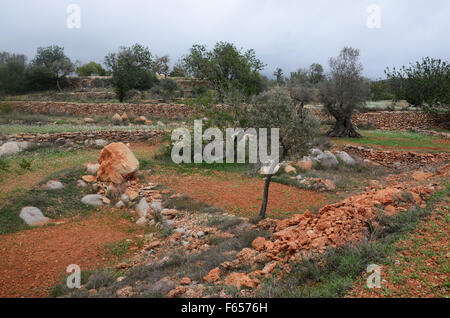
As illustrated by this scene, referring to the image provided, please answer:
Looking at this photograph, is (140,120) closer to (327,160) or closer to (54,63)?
(327,160)

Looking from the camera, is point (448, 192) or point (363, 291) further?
point (448, 192)

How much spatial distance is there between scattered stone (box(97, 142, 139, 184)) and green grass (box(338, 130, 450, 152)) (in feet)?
42.0

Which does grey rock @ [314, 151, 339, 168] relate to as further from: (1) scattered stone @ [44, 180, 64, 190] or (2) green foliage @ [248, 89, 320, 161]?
(1) scattered stone @ [44, 180, 64, 190]

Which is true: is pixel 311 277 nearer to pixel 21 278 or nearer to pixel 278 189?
pixel 21 278

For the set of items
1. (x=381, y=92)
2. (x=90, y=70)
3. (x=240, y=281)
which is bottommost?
(x=240, y=281)

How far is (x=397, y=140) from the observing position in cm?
1852

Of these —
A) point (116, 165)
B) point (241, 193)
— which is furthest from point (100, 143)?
point (241, 193)

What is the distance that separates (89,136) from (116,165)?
22.5 feet

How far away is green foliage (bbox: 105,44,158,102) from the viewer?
28.5 meters

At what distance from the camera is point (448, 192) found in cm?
680

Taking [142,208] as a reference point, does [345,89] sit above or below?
above

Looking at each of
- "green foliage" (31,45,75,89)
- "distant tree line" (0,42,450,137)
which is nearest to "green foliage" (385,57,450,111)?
"distant tree line" (0,42,450,137)

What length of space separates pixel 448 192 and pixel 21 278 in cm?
867
